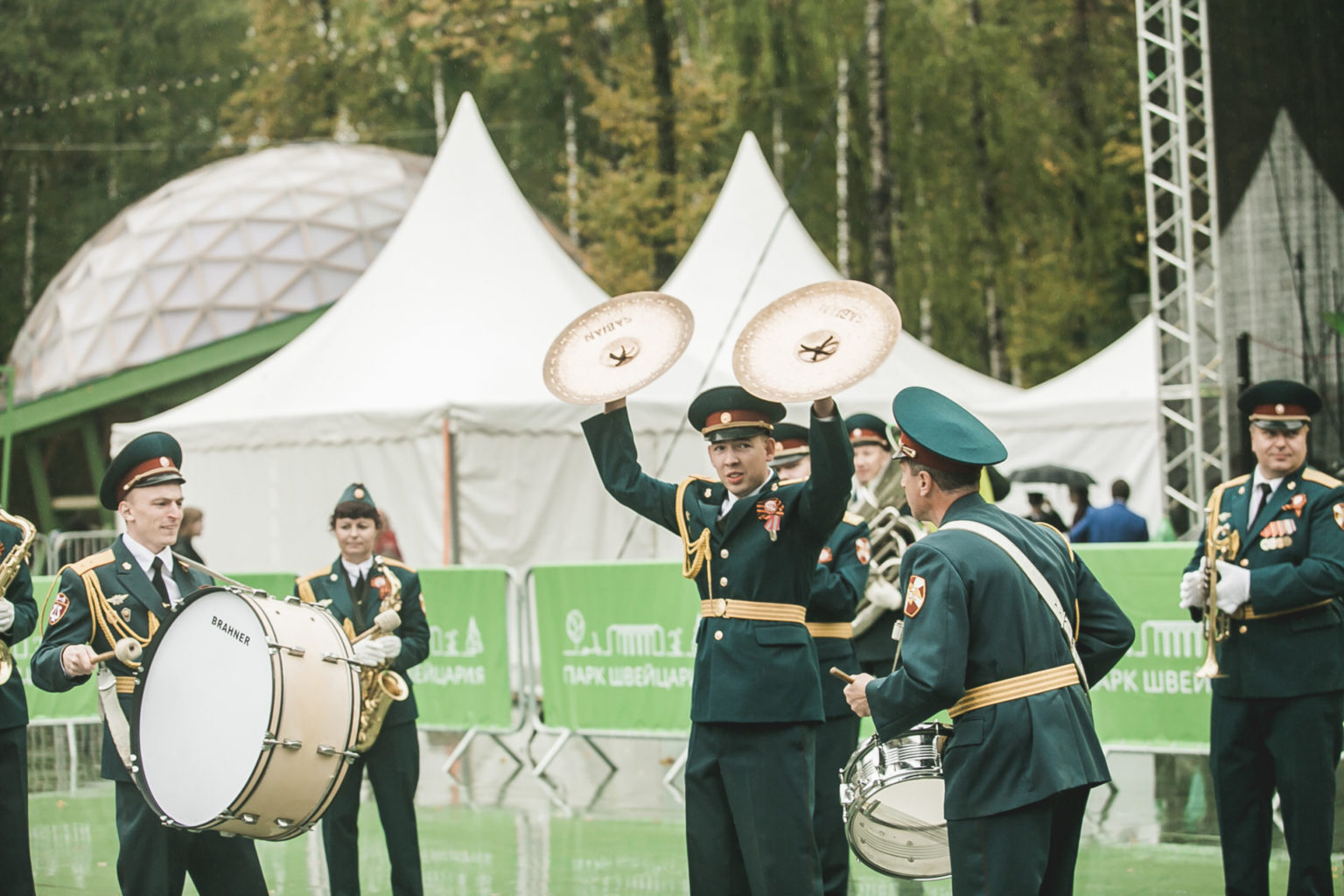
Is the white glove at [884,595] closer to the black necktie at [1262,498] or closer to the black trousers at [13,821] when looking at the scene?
the black necktie at [1262,498]

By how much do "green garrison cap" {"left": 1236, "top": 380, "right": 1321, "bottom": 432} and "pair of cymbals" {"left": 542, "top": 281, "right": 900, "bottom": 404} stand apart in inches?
89.8

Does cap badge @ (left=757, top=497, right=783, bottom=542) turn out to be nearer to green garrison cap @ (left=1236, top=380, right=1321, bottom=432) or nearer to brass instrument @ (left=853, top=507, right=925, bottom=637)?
green garrison cap @ (left=1236, top=380, right=1321, bottom=432)

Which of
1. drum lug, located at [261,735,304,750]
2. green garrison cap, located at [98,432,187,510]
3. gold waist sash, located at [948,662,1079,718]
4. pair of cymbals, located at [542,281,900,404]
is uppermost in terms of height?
pair of cymbals, located at [542,281,900,404]

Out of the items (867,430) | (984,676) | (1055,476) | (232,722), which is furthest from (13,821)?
(1055,476)

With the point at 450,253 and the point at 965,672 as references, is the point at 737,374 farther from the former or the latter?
the point at 450,253

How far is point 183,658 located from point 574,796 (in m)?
5.41

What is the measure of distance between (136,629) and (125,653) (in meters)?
0.35

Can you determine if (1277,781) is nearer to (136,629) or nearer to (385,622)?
(385,622)

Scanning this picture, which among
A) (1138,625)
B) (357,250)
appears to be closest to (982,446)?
(1138,625)

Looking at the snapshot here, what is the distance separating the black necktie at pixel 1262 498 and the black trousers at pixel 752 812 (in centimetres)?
235

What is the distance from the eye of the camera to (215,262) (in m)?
31.2

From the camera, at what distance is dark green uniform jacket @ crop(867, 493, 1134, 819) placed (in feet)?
13.9

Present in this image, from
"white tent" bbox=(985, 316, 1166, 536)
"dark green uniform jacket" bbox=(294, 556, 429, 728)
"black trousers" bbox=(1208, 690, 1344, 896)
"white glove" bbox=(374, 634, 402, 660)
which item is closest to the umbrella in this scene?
"white tent" bbox=(985, 316, 1166, 536)

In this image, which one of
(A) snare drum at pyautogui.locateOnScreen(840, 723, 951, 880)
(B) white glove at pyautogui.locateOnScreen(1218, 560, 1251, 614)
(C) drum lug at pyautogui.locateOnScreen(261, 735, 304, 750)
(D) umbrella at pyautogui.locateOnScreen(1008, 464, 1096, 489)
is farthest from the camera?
(D) umbrella at pyautogui.locateOnScreen(1008, 464, 1096, 489)
